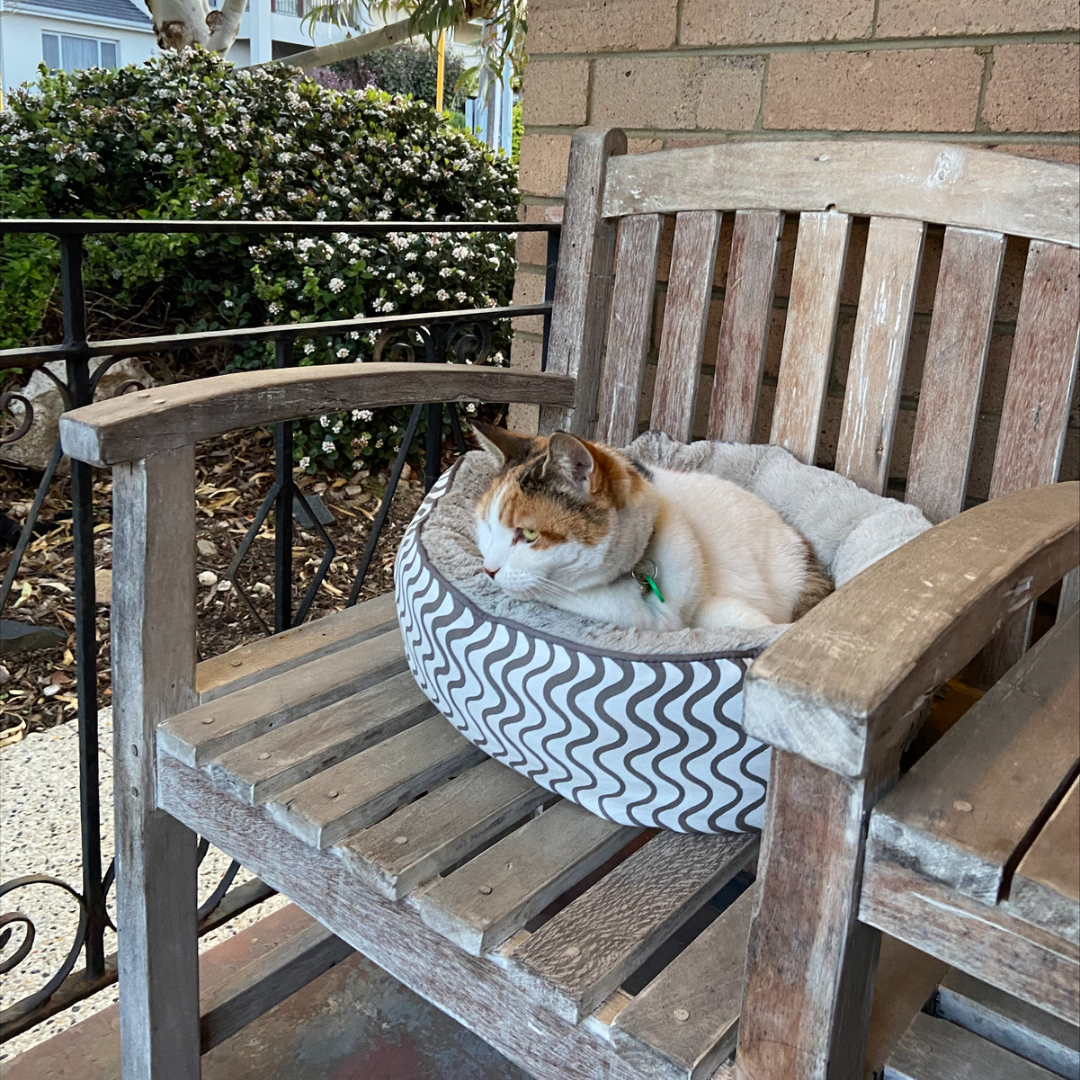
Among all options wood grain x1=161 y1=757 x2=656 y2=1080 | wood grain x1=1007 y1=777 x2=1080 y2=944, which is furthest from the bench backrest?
wood grain x1=161 y1=757 x2=656 y2=1080

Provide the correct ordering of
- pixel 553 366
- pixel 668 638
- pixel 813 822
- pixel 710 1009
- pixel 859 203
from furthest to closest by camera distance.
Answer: pixel 553 366 → pixel 859 203 → pixel 668 638 → pixel 710 1009 → pixel 813 822

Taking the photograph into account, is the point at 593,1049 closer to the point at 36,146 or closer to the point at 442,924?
the point at 442,924

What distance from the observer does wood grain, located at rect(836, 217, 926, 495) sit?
129 centimetres

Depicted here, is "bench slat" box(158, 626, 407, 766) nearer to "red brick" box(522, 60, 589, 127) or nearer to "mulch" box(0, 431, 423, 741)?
"red brick" box(522, 60, 589, 127)

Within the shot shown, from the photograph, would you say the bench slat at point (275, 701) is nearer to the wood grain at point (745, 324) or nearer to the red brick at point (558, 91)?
the wood grain at point (745, 324)

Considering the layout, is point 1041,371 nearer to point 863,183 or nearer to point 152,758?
point 863,183

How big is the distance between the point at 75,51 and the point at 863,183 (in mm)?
17587

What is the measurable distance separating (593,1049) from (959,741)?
1.23ft

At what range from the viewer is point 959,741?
2.27 feet

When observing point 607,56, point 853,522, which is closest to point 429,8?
point 607,56

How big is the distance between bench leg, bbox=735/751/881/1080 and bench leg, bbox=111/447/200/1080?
0.72 metres

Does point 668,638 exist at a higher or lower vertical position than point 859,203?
lower

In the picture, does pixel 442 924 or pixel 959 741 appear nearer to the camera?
pixel 959 741

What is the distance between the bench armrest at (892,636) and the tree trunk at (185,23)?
5.92 meters
